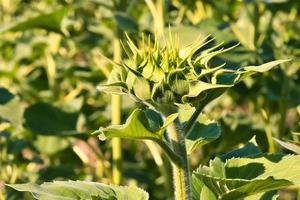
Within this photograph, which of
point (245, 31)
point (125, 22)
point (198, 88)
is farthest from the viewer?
point (245, 31)

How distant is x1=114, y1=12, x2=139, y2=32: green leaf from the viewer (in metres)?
1.71

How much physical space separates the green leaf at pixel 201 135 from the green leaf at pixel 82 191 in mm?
113

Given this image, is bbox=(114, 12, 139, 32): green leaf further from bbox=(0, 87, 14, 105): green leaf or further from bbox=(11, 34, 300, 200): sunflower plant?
bbox=(11, 34, 300, 200): sunflower plant

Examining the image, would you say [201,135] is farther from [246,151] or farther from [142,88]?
[142,88]

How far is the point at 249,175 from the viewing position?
98cm

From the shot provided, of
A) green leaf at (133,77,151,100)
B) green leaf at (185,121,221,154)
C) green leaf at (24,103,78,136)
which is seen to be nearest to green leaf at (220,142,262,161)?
green leaf at (185,121,221,154)

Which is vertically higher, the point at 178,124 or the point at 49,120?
the point at 49,120

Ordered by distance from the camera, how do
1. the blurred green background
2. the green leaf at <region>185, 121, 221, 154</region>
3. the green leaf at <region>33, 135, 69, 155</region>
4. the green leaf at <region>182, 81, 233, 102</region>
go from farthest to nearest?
the green leaf at <region>33, 135, 69, 155</region>, the blurred green background, the green leaf at <region>185, 121, 221, 154</region>, the green leaf at <region>182, 81, 233, 102</region>

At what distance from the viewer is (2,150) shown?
6.72 feet

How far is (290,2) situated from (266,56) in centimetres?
51

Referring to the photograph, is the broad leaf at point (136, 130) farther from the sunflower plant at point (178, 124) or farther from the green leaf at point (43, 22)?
the green leaf at point (43, 22)

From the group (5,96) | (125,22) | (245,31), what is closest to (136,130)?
(125,22)

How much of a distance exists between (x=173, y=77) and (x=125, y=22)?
866 millimetres

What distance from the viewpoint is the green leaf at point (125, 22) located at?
5.63 ft
